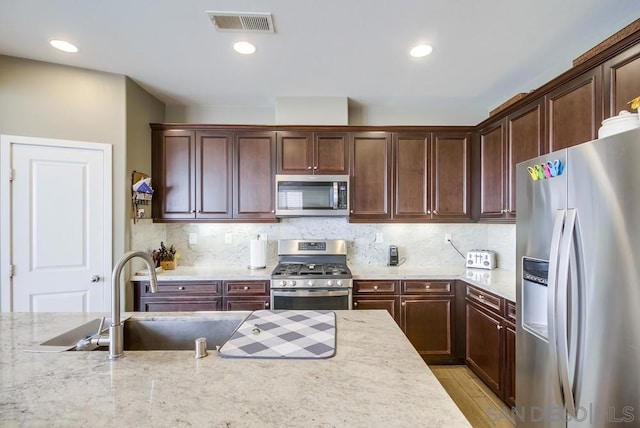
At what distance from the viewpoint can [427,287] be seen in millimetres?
2824

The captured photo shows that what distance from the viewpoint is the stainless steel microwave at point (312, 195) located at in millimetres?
2960

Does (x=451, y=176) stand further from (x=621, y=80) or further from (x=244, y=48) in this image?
(x=244, y=48)

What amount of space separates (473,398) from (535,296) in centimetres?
121

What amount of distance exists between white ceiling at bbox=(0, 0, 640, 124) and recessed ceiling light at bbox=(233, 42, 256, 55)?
0.06 metres

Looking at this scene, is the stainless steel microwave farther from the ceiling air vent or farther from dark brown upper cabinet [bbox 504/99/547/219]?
dark brown upper cabinet [bbox 504/99/547/219]

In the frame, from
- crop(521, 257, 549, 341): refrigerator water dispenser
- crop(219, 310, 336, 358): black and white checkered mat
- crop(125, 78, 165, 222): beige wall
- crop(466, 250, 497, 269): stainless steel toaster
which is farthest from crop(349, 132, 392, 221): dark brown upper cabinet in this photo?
crop(125, 78, 165, 222): beige wall

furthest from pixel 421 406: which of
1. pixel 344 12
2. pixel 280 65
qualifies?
pixel 280 65

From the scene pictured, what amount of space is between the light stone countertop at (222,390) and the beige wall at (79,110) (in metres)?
1.78

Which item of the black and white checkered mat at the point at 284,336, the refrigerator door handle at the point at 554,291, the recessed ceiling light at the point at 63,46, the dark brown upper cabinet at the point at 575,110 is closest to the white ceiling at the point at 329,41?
the recessed ceiling light at the point at 63,46

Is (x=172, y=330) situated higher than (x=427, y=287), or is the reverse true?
(x=172, y=330)

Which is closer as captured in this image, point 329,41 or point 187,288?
point 329,41

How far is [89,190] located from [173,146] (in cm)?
88

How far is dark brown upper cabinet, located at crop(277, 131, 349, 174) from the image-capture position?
10.0 feet

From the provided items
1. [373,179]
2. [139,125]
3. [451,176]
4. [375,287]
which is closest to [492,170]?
[451,176]
